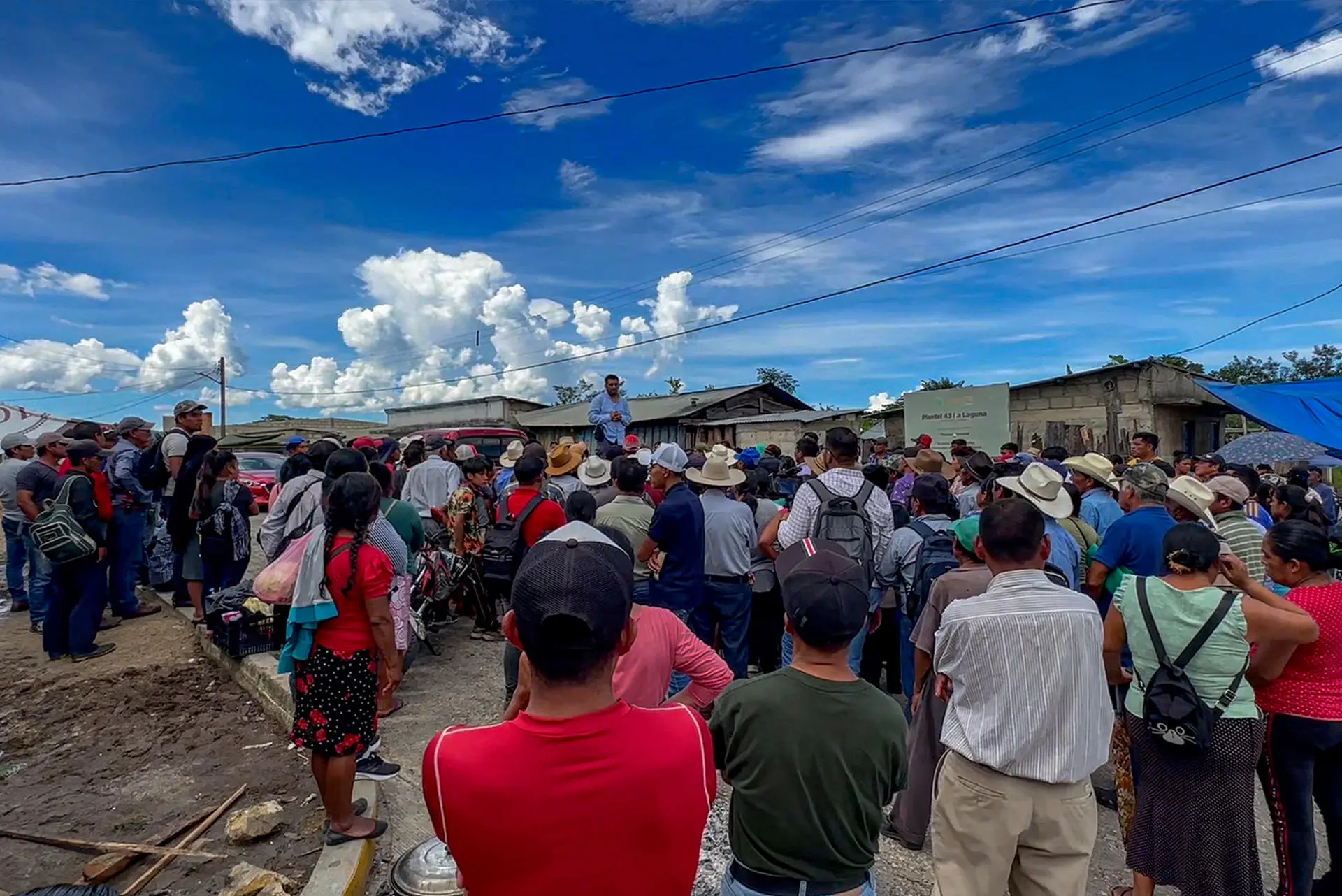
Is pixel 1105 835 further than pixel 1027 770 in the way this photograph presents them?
Yes

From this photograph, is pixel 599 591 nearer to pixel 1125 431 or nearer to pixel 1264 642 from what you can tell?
pixel 1264 642

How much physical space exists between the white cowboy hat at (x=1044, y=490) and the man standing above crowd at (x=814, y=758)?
2.42 meters

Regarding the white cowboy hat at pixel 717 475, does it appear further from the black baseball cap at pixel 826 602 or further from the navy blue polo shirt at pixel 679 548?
the black baseball cap at pixel 826 602

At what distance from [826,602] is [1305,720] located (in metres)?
2.50

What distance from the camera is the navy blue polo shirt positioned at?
461 cm

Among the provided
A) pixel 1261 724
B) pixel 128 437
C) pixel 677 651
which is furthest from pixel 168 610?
pixel 1261 724

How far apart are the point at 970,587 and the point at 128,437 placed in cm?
801

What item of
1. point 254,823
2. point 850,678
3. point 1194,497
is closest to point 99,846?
point 254,823

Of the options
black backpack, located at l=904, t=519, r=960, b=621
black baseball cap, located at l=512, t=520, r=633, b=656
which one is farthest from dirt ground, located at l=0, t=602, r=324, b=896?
black backpack, located at l=904, t=519, r=960, b=621

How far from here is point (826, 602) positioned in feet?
6.42

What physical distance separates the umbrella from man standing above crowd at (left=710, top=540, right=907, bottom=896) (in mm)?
9407

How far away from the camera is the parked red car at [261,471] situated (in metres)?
15.5

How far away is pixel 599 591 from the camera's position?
1459 millimetres

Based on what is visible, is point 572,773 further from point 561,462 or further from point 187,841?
point 561,462
